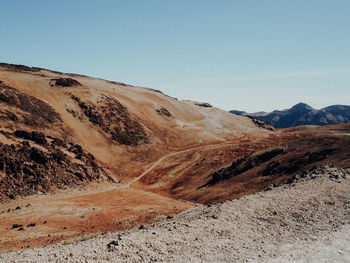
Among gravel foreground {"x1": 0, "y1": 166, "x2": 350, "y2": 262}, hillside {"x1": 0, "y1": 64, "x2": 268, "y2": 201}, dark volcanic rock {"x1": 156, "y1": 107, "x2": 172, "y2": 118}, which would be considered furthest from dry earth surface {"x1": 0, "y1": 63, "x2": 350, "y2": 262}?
dark volcanic rock {"x1": 156, "y1": 107, "x2": 172, "y2": 118}

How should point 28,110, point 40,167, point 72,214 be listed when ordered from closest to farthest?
point 72,214 → point 40,167 → point 28,110

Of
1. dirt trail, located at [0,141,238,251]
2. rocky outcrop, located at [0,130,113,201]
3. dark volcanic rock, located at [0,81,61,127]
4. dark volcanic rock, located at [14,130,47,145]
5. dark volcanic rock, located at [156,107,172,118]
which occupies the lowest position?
dirt trail, located at [0,141,238,251]

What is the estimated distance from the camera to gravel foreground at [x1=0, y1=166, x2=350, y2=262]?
11734mm

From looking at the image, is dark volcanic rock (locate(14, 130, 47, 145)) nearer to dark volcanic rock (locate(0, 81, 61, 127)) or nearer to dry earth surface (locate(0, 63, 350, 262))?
dry earth surface (locate(0, 63, 350, 262))

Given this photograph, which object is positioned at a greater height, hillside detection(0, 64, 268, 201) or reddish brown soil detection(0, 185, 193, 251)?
hillside detection(0, 64, 268, 201)

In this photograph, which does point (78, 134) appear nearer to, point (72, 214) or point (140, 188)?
point (140, 188)

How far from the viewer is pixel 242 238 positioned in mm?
13859

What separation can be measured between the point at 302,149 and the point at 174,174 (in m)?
22.6

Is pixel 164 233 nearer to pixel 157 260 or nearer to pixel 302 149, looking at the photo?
pixel 157 260

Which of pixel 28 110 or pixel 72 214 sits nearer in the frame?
pixel 72 214

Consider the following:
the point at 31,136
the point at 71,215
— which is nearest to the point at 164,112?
the point at 31,136

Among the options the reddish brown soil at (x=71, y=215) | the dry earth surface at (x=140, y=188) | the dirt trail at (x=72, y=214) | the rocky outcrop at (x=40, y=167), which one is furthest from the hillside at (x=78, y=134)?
the reddish brown soil at (x=71, y=215)

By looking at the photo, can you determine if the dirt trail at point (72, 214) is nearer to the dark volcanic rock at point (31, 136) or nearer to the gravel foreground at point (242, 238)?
the gravel foreground at point (242, 238)

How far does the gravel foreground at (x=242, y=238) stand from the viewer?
462 inches
